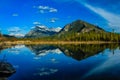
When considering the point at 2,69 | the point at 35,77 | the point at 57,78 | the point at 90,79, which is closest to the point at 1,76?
the point at 2,69

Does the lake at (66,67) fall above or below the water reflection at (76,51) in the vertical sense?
below

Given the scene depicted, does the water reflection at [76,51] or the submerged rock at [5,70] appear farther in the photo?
the water reflection at [76,51]

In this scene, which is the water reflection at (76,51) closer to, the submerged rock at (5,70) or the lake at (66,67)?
the lake at (66,67)

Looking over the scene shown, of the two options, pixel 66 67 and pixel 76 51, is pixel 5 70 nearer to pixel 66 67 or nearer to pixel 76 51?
pixel 66 67

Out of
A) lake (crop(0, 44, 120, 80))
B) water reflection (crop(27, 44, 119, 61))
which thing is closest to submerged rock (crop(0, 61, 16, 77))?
lake (crop(0, 44, 120, 80))

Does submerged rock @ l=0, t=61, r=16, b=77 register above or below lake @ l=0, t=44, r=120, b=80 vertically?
above

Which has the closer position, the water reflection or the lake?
the lake

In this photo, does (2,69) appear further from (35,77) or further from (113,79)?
(113,79)

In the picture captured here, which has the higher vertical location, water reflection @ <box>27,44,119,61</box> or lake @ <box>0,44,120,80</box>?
water reflection @ <box>27,44,119,61</box>

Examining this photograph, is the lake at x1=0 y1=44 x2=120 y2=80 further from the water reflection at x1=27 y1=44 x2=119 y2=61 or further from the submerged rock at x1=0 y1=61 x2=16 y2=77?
the water reflection at x1=27 y1=44 x2=119 y2=61

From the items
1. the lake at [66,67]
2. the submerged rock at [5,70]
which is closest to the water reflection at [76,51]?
the lake at [66,67]

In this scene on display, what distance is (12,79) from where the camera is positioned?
3659 centimetres

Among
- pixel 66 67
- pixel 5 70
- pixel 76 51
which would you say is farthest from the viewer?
pixel 76 51

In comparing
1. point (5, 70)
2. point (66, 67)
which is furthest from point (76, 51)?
point (5, 70)
